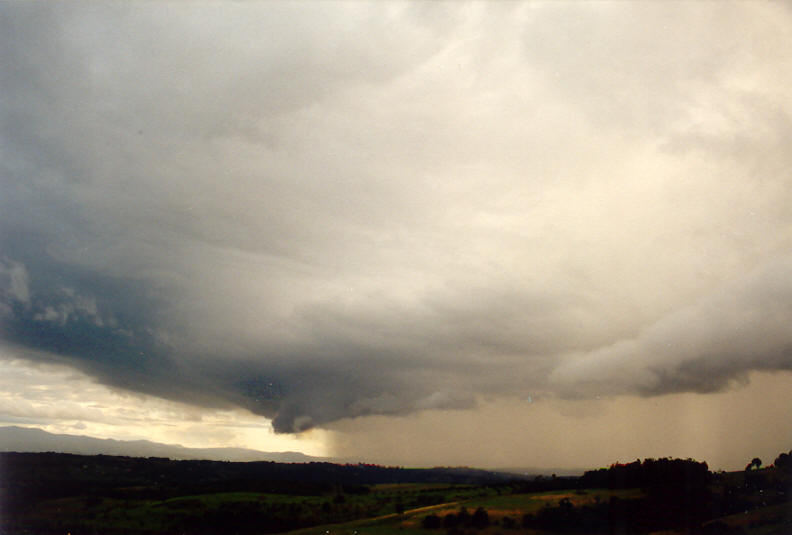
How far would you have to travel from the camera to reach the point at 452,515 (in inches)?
3824

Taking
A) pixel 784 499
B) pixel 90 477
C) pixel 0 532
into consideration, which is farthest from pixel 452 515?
pixel 90 477

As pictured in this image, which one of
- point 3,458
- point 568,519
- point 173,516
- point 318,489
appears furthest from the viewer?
point 318,489

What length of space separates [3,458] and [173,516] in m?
51.8

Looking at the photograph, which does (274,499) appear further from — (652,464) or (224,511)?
(652,464)

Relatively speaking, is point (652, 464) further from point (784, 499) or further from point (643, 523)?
point (784, 499)

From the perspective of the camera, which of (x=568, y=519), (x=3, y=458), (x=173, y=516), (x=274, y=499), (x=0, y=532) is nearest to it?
(x=568, y=519)

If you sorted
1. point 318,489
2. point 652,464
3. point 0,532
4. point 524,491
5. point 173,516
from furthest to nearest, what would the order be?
point 318,489, point 173,516, point 524,491, point 0,532, point 652,464

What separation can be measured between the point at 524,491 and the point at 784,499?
6330cm

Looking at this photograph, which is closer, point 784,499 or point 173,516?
point 784,499

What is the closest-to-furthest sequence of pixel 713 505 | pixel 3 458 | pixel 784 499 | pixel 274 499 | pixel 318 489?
1. pixel 784 499
2. pixel 713 505
3. pixel 3 458
4. pixel 274 499
5. pixel 318 489

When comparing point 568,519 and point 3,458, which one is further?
point 3,458

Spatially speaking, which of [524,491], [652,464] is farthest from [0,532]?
[652,464]

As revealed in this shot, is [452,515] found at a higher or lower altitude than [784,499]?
lower

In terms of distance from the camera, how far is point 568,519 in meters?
83.9
